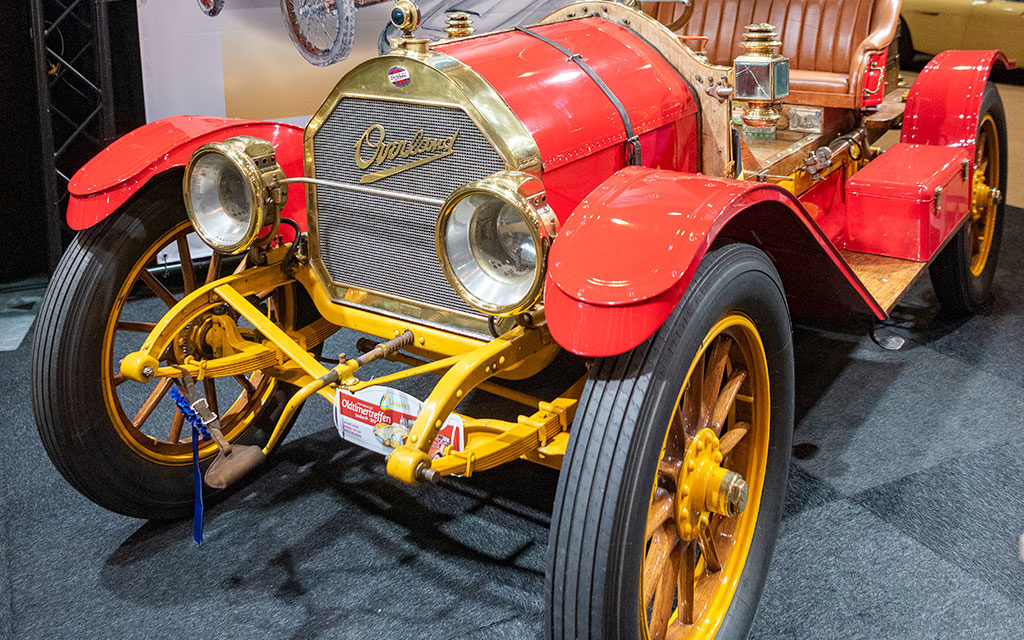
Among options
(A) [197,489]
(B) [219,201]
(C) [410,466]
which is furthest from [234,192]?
(C) [410,466]

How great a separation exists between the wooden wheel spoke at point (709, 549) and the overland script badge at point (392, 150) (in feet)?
3.38

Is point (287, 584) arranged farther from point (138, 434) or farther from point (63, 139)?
point (63, 139)

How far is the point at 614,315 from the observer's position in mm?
1680

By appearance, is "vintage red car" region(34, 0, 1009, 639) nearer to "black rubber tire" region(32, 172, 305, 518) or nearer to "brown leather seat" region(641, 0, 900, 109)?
"black rubber tire" region(32, 172, 305, 518)

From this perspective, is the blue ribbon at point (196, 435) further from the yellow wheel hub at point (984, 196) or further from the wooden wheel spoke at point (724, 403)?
the yellow wheel hub at point (984, 196)

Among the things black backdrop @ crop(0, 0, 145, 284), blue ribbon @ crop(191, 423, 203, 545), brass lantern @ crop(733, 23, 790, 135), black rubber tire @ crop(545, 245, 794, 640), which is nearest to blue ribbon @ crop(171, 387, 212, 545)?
blue ribbon @ crop(191, 423, 203, 545)

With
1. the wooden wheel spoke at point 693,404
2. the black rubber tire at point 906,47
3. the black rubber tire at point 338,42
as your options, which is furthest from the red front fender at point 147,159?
the black rubber tire at point 906,47

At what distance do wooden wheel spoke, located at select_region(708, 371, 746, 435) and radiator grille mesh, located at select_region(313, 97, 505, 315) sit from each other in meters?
0.60

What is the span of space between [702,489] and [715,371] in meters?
0.26

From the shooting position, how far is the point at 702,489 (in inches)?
78.5

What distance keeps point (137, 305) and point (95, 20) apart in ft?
4.07

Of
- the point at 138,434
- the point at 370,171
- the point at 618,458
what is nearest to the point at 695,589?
the point at 618,458

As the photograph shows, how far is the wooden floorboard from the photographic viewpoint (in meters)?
2.86

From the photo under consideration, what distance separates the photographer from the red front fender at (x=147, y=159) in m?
2.46
